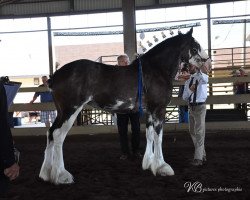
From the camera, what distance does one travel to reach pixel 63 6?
18562 millimetres

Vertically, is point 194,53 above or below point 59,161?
above

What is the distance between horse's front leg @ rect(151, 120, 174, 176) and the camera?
4824mm

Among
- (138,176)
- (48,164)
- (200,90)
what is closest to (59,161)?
(48,164)

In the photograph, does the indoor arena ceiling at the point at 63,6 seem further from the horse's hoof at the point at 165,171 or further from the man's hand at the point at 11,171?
the man's hand at the point at 11,171

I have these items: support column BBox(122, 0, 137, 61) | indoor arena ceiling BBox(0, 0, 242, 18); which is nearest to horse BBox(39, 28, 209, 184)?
support column BBox(122, 0, 137, 61)

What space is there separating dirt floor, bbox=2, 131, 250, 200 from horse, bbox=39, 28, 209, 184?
26 cm

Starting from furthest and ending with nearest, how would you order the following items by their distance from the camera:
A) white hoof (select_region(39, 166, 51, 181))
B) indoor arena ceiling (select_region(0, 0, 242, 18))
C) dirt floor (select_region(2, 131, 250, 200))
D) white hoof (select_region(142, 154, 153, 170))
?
1. indoor arena ceiling (select_region(0, 0, 242, 18))
2. white hoof (select_region(142, 154, 153, 170))
3. white hoof (select_region(39, 166, 51, 181))
4. dirt floor (select_region(2, 131, 250, 200))

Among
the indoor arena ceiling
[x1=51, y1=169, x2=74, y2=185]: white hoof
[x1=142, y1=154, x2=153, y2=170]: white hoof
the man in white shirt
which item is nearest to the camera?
[x1=51, y1=169, x2=74, y2=185]: white hoof

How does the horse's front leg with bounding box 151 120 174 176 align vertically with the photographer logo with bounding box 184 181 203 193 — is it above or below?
above

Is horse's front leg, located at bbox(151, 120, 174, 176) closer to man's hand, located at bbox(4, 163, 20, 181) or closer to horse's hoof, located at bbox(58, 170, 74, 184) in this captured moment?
horse's hoof, located at bbox(58, 170, 74, 184)

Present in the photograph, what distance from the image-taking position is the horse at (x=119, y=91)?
473 centimetres

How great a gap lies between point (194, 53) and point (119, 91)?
1.33 metres

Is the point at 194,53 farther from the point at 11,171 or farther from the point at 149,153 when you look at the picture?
the point at 11,171

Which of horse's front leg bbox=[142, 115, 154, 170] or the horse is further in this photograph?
horse's front leg bbox=[142, 115, 154, 170]
